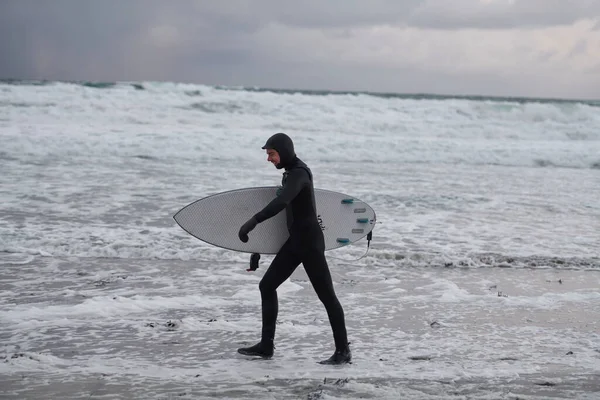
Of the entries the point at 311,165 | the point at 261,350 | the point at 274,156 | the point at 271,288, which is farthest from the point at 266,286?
the point at 311,165

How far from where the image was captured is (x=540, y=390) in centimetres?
446

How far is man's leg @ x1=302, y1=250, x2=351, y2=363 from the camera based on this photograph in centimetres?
482

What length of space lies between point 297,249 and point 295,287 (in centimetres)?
238

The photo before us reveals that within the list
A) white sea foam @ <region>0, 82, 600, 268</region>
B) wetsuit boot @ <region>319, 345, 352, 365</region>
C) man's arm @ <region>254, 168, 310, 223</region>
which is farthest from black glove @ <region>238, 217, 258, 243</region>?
white sea foam @ <region>0, 82, 600, 268</region>

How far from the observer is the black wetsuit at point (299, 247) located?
15.3 ft

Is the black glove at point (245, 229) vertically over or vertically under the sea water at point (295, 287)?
over

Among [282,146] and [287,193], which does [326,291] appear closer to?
[287,193]

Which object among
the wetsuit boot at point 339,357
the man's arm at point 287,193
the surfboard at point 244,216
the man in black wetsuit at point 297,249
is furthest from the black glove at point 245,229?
the wetsuit boot at point 339,357

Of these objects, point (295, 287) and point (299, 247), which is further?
point (295, 287)

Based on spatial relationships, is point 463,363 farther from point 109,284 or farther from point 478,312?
point 109,284

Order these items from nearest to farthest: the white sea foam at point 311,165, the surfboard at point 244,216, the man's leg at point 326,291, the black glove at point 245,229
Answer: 1. the black glove at point 245,229
2. the man's leg at point 326,291
3. the surfboard at point 244,216
4. the white sea foam at point 311,165

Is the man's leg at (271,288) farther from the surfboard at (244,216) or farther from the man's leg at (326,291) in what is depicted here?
the surfboard at (244,216)

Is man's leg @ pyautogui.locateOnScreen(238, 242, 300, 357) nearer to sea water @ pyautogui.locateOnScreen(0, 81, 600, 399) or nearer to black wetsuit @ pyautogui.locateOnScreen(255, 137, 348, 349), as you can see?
black wetsuit @ pyautogui.locateOnScreen(255, 137, 348, 349)

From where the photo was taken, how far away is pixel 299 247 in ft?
15.8
